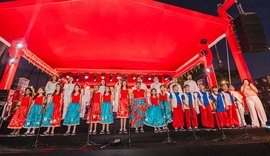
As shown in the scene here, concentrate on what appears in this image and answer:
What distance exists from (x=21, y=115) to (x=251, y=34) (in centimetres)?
794

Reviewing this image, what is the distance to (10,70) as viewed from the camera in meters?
5.73

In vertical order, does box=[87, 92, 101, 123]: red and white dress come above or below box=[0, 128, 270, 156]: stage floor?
above

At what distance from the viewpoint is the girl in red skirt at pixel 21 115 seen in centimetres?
416

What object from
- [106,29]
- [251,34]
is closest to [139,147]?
[106,29]

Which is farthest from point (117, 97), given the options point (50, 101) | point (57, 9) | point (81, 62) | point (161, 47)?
point (81, 62)

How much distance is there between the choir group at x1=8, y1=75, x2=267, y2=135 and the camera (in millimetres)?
4250

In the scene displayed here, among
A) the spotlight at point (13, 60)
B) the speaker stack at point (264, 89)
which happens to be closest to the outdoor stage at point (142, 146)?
the speaker stack at point (264, 89)

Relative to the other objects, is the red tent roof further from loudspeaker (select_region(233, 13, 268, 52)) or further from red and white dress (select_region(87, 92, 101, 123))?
red and white dress (select_region(87, 92, 101, 123))

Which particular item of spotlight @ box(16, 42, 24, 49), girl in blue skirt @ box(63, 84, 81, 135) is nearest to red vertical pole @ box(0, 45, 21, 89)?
spotlight @ box(16, 42, 24, 49)

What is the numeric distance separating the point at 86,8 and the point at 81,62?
4803 mm

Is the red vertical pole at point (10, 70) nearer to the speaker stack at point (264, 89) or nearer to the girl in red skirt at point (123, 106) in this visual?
the girl in red skirt at point (123, 106)

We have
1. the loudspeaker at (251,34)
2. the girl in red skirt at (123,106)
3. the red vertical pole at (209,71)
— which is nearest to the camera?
the girl in red skirt at (123,106)

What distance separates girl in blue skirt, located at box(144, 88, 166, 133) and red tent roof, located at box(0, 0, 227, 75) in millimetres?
3255

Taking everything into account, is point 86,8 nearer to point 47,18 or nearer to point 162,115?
point 47,18
